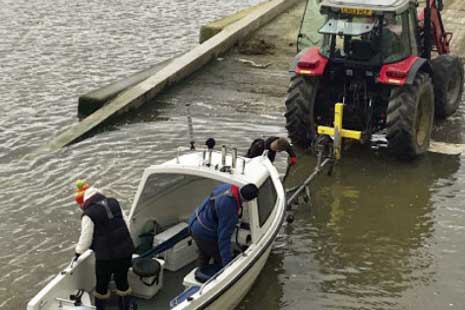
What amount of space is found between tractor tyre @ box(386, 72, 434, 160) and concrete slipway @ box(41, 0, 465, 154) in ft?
3.10

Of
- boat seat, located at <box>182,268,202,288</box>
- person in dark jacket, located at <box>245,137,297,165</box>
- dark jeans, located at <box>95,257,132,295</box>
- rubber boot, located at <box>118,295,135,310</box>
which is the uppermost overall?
person in dark jacket, located at <box>245,137,297,165</box>

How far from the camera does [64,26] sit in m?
21.1

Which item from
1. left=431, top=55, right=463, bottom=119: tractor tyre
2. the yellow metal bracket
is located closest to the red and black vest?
the yellow metal bracket

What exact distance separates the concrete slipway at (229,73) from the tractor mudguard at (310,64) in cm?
107

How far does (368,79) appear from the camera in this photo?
1177 cm

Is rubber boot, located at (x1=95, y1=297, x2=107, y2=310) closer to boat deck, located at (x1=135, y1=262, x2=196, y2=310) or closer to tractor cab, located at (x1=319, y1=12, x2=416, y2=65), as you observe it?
boat deck, located at (x1=135, y1=262, x2=196, y2=310)

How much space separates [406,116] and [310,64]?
159 cm

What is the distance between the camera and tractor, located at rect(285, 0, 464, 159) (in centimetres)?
1136

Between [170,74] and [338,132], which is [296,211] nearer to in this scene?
[338,132]

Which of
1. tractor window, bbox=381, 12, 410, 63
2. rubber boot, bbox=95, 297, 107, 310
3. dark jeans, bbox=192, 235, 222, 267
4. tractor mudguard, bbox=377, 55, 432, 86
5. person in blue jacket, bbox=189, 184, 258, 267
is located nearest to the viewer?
rubber boot, bbox=95, 297, 107, 310

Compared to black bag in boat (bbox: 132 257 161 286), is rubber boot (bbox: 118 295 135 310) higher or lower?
lower

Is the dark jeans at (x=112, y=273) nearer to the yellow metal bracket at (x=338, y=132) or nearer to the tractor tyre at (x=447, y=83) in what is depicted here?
the yellow metal bracket at (x=338, y=132)

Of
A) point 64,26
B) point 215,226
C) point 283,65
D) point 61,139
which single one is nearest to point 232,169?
point 215,226

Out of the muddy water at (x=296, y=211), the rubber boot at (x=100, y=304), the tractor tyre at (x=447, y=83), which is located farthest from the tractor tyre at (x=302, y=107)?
the rubber boot at (x=100, y=304)
